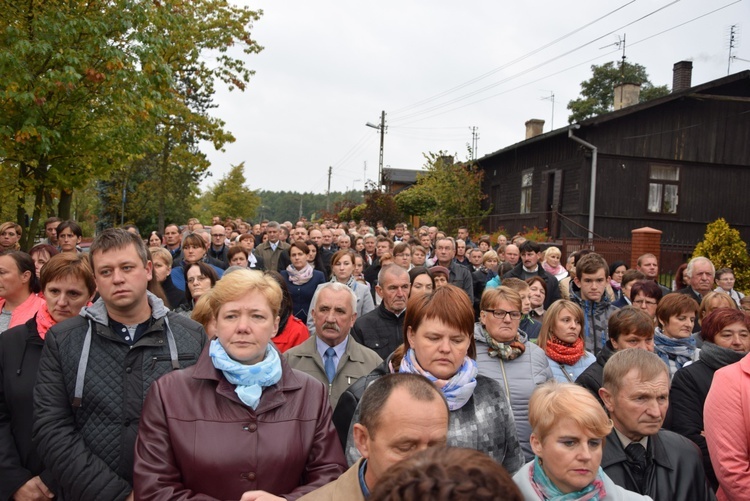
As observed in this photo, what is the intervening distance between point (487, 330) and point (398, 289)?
155 cm

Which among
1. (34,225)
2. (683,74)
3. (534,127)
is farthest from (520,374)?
(534,127)

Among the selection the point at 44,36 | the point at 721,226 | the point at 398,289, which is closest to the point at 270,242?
the point at 44,36

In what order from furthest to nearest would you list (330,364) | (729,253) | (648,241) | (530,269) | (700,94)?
(700,94), (648,241), (729,253), (530,269), (330,364)

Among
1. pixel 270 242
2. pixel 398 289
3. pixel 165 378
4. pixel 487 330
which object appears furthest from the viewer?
pixel 270 242

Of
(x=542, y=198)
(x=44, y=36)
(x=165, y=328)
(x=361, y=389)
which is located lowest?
(x=361, y=389)

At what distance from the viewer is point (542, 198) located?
24.2 m

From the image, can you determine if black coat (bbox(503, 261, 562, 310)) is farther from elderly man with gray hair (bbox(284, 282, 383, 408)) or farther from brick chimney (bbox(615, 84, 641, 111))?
brick chimney (bbox(615, 84, 641, 111))

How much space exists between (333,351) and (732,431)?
2.55 m

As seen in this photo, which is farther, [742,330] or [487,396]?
[742,330]

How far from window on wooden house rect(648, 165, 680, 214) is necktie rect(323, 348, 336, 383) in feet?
68.8

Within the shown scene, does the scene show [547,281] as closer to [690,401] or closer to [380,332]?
[380,332]

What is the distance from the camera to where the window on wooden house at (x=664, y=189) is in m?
22.4

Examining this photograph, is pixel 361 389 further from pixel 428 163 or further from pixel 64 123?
pixel 428 163

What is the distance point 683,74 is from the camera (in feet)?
83.6
